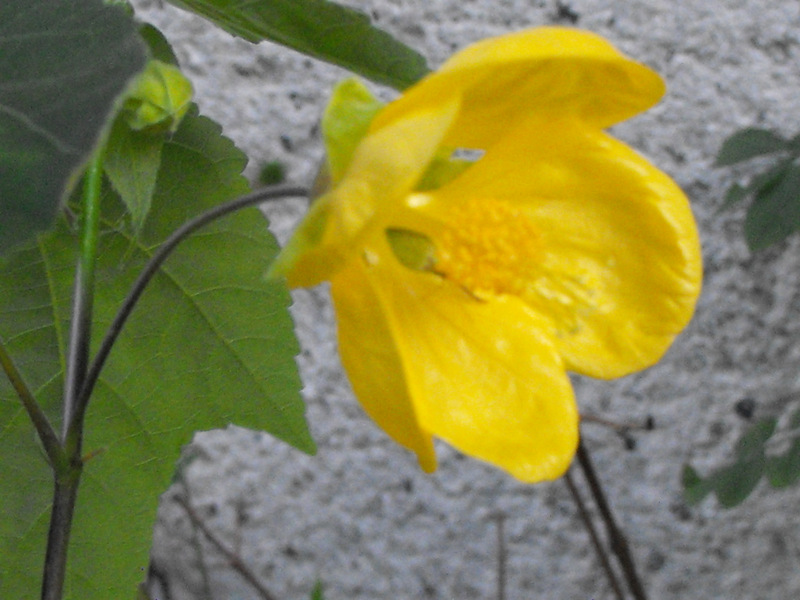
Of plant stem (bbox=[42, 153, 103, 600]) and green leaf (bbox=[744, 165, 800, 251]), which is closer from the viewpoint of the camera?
plant stem (bbox=[42, 153, 103, 600])

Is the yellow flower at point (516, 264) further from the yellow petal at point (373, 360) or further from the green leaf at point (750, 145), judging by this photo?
the green leaf at point (750, 145)

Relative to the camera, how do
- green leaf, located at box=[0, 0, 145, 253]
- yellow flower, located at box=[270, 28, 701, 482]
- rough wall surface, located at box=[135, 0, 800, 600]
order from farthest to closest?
rough wall surface, located at box=[135, 0, 800, 600]
yellow flower, located at box=[270, 28, 701, 482]
green leaf, located at box=[0, 0, 145, 253]

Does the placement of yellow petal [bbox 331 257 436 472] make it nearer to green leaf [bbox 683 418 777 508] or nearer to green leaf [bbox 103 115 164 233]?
green leaf [bbox 103 115 164 233]

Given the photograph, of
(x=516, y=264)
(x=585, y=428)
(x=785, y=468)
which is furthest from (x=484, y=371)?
(x=585, y=428)

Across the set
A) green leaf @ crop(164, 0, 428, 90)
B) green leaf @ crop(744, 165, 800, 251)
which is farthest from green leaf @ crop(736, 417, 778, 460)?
green leaf @ crop(164, 0, 428, 90)

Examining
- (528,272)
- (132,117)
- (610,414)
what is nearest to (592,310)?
(528,272)

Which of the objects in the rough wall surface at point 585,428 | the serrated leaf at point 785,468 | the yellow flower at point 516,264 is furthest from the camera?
the rough wall surface at point 585,428

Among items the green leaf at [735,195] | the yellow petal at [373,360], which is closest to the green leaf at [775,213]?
the green leaf at [735,195]
